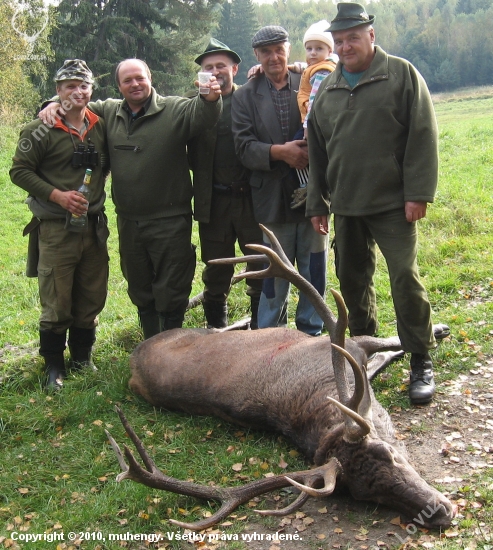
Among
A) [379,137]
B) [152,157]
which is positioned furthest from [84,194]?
[379,137]

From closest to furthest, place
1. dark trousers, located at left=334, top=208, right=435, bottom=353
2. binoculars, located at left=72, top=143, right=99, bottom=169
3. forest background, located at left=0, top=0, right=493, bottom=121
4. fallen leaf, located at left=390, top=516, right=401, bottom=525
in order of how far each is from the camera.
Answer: fallen leaf, located at left=390, top=516, right=401, bottom=525
dark trousers, located at left=334, top=208, right=435, bottom=353
binoculars, located at left=72, top=143, right=99, bottom=169
forest background, located at left=0, top=0, right=493, bottom=121

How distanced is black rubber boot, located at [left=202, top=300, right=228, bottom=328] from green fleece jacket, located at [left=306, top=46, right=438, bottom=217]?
183 centimetres

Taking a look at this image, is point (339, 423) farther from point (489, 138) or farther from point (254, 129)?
point (489, 138)

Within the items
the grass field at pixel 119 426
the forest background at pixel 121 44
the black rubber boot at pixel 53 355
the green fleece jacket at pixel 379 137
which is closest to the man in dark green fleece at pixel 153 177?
the black rubber boot at pixel 53 355

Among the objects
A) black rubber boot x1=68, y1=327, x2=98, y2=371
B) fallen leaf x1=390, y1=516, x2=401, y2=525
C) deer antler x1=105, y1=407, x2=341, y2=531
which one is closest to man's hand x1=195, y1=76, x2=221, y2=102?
black rubber boot x1=68, y1=327, x2=98, y2=371

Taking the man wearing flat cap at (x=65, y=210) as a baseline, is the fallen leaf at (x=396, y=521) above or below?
below

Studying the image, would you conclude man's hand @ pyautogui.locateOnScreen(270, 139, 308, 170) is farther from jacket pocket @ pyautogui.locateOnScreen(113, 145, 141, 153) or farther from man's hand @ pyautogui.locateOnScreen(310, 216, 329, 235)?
jacket pocket @ pyautogui.locateOnScreen(113, 145, 141, 153)

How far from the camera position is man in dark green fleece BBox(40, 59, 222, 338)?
5.54m

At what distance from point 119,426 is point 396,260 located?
2.26 metres

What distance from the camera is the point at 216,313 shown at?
638cm

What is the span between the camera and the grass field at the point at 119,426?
3977mm

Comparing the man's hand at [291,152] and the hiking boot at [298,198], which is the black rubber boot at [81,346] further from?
the man's hand at [291,152]

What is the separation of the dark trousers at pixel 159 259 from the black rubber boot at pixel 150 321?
5.6 inches

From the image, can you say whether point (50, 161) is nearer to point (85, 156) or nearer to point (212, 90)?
point (85, 156)
